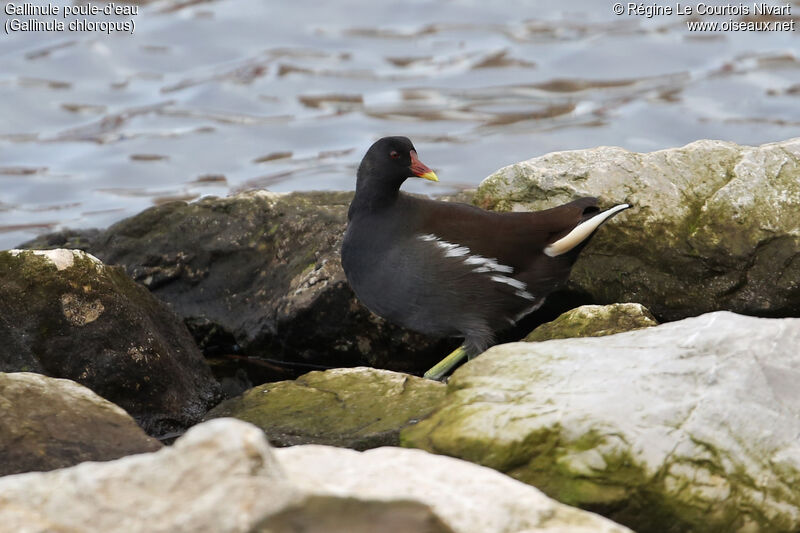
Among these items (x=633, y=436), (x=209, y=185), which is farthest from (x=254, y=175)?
(x=633, y=436)

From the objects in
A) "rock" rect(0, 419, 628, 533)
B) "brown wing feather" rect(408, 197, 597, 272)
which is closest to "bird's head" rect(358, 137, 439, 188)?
"brown wing feather" rect(408, 197, 597, 272)

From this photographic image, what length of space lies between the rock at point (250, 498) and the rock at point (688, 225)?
3.09m

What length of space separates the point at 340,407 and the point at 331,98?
6597mm

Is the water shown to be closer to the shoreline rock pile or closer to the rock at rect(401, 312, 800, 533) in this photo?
the shoreline rock pile

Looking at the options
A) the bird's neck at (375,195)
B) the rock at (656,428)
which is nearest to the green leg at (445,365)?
the bird's neck at (375,195)

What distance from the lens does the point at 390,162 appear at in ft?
18.6

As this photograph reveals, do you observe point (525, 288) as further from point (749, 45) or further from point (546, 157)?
point (749, 45)

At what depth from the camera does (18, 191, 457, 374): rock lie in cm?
→ 599

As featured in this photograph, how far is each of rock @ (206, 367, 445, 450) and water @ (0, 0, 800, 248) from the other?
13.9ft

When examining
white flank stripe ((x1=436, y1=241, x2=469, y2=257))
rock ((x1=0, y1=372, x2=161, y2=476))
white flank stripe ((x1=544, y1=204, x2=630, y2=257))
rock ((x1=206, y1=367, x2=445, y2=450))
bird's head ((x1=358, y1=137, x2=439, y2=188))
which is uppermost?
bird's head ((x1=358, y1=137, x2=439, y2=188))

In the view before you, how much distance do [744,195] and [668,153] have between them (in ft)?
1.65

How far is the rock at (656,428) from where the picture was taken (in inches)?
137

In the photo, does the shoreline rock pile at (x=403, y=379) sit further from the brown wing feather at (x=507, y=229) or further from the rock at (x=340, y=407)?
the brown wing feather at (x=507, y=229)

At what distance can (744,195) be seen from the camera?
582 cm
